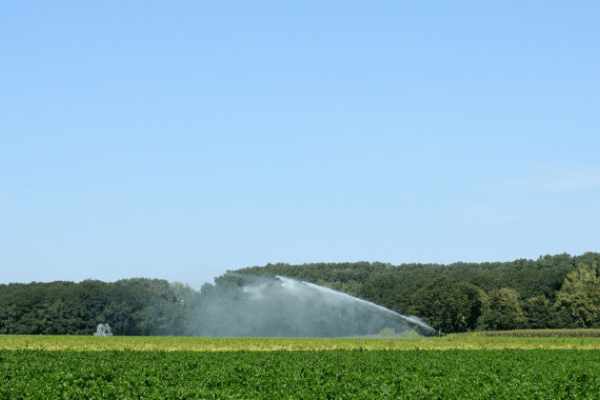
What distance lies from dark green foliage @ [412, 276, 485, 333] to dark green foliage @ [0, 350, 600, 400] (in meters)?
67.2

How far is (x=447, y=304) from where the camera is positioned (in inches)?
3981

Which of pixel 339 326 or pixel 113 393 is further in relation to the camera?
pixel 339 326

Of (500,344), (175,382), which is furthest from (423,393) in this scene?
(500,344)

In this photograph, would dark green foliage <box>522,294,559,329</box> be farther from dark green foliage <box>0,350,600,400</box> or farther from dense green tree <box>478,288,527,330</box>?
dark green foliage <box>0,350,600,400</box>

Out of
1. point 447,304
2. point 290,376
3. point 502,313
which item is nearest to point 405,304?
point 447,304

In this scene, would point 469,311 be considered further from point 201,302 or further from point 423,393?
point 423,393

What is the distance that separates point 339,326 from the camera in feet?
269

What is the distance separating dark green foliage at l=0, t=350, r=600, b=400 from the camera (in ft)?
70.1

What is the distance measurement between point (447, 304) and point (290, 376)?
8017 cm

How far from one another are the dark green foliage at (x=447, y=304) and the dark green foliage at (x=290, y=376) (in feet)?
221

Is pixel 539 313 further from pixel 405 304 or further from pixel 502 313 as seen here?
pixel 405 304

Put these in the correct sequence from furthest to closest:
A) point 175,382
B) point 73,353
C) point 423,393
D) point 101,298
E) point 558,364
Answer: point 101,298 < point 73,353 < point 558,364 < point 175,382 < point 423,393

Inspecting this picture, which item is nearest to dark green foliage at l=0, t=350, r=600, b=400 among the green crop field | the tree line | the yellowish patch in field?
the green crop field

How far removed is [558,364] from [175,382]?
56.1 ft
